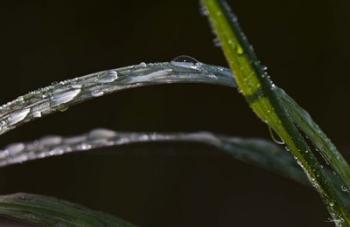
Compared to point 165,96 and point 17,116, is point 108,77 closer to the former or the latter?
point 17,116

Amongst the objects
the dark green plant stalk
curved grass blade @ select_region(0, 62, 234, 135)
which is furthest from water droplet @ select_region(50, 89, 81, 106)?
the dark green plant stalk

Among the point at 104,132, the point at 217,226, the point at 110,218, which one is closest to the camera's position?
the point at 110,218

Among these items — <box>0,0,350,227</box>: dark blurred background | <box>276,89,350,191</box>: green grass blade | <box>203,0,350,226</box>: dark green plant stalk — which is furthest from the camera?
<box>0,0,350,227</box>: dark blurred background

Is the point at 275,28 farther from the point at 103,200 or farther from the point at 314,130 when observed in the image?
the point at 314,130

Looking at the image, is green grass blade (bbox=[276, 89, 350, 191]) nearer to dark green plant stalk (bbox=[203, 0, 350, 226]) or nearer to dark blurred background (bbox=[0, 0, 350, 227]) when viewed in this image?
dark green plant stalk (bbox=[203, 0, 350, 226])

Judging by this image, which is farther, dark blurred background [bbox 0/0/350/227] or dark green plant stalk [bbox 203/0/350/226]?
dark blurred background [bbox 0/0/350/227]

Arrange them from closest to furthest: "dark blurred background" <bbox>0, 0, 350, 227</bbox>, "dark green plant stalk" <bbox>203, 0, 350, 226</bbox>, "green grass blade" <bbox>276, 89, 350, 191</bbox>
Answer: "dark green plant stalk" <bbox>203, 0, 350, 226</bbox>, "green grass blade" <bbox>276, 89, 350, 191</bbox>, "dark blurred background" <bbox>0, 0, 350, 227</bbox>

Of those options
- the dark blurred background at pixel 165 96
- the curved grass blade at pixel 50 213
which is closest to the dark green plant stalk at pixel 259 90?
the curved grass blade at pixel 50 213

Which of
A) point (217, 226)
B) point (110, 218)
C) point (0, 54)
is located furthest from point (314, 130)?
point (0, 54)
